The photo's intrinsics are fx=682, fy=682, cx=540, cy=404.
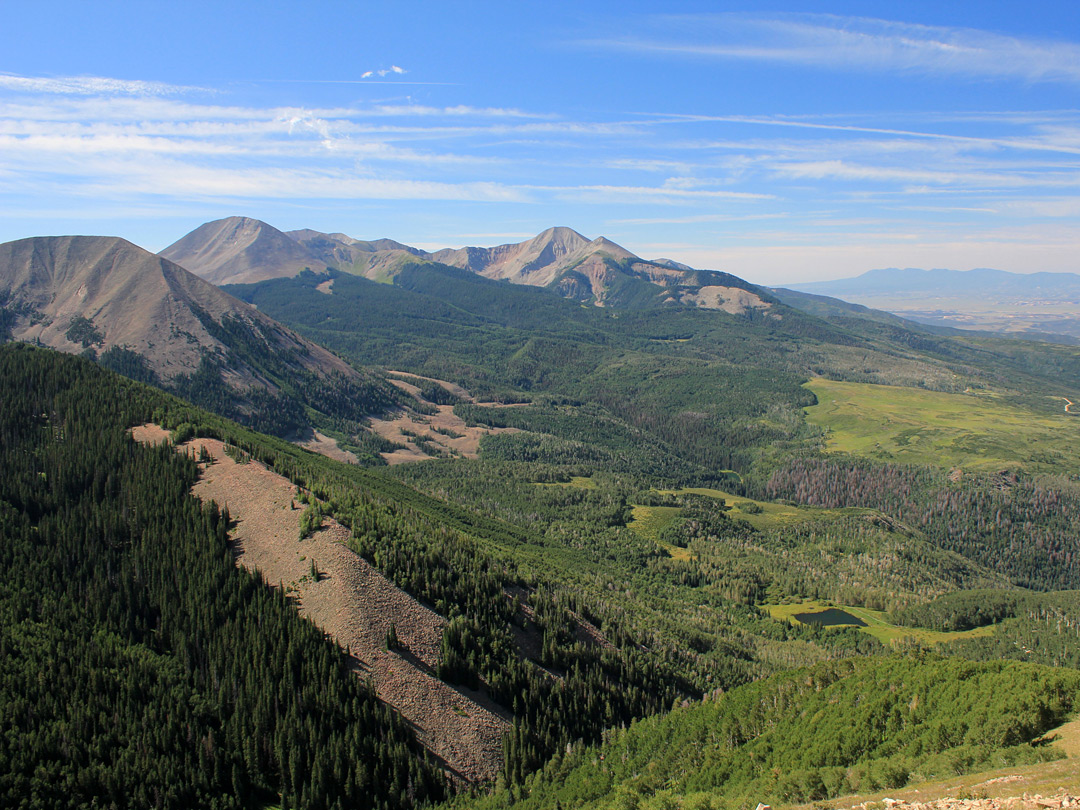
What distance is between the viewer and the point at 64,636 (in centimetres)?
8838

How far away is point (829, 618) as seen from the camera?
174125 millimetres

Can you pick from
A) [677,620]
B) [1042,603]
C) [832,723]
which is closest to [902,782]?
[832,723]

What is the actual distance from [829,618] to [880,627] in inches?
465

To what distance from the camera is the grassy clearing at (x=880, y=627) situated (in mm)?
162875

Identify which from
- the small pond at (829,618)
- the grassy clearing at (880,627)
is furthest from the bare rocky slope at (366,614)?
the small pond at (829,618)

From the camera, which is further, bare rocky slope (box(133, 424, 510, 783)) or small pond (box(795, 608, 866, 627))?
small pond (box(795, 608, 866, 627))

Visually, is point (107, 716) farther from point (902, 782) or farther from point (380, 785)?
point (902, 782)

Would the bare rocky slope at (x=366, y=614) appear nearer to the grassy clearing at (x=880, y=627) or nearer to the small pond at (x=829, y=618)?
the grassy clearing at (x=880, y=627)

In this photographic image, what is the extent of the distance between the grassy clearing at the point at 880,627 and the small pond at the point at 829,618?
48.3 inches

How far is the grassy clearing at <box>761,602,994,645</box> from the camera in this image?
534ft

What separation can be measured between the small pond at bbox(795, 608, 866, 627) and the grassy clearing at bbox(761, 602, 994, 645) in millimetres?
1227

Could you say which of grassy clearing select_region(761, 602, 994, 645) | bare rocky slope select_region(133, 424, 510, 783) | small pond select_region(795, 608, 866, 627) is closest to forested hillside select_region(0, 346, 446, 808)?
bare rocky slope select_region(133, 424, 510, 783)

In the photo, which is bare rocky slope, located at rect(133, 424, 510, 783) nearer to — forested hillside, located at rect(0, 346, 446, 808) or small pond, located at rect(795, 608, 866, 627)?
forested hillside, located at rect(0, 346, 446, 808)

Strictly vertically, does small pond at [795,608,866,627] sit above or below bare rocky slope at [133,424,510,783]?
below
